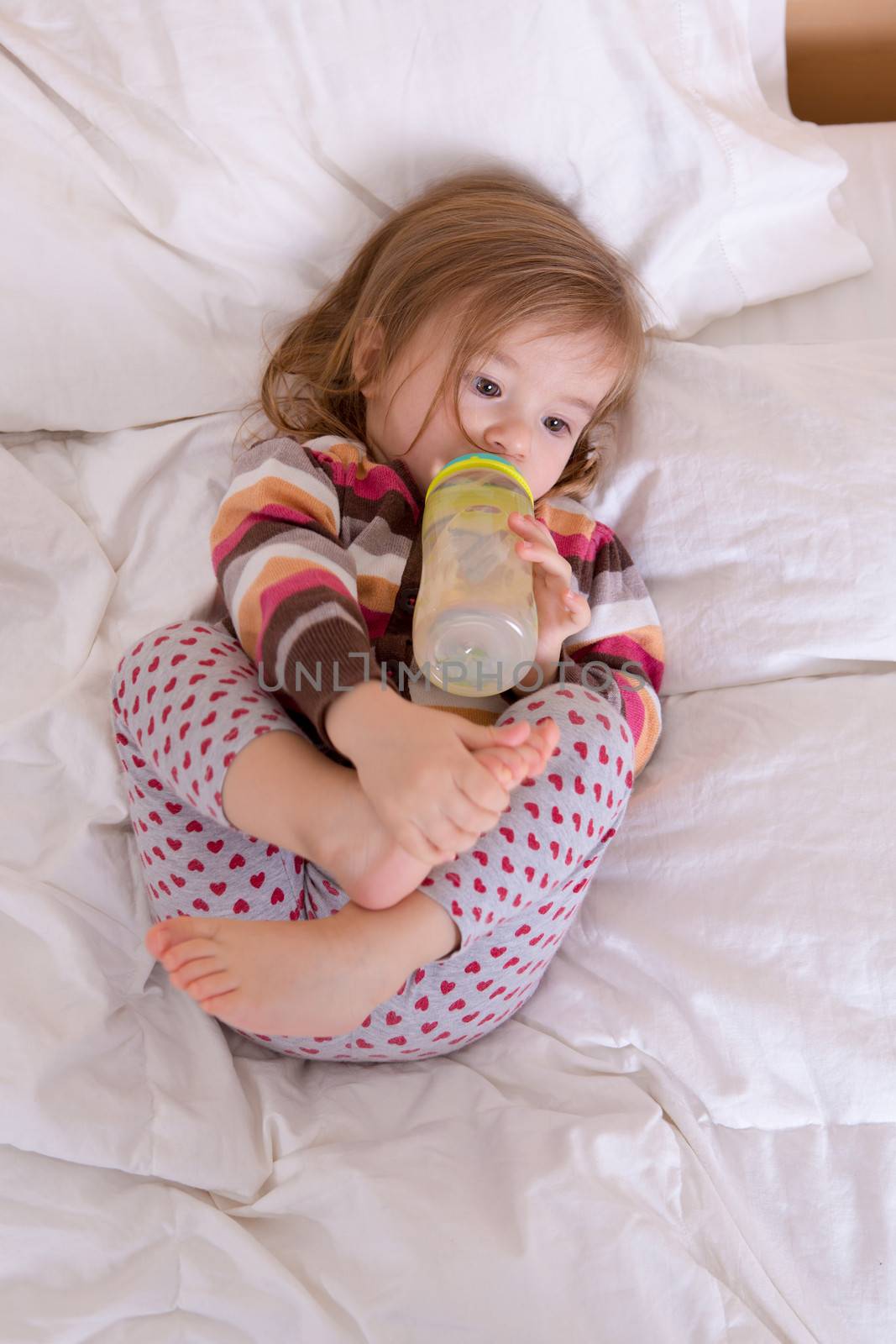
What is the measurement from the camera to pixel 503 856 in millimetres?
827

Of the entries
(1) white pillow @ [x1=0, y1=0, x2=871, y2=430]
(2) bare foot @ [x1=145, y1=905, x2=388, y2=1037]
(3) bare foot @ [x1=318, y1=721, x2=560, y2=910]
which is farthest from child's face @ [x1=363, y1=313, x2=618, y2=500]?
(2) bare foot @ [x1=145, y1=905, x2=388, y2=1037]

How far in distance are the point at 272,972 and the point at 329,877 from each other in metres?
0.18

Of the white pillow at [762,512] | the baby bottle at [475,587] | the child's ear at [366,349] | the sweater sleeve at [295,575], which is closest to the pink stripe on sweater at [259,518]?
the sweater sleeve at [295,575]

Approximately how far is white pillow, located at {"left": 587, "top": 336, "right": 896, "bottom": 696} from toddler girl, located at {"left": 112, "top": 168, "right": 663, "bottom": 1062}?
0.04 m

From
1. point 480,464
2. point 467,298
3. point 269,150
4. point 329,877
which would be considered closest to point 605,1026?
point 329,877

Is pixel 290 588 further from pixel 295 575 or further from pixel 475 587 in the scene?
pixel 475 587

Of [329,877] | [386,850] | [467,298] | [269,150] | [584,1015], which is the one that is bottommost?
[584,1015]

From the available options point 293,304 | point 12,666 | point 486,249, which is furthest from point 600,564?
point 12,666

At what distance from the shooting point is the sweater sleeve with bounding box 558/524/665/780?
3.42ft

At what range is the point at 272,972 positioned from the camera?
30.2 inches

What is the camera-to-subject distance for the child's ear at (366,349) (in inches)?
44.2

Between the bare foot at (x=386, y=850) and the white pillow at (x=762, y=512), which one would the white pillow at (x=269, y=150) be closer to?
the white pillow at (x=762, y=512)

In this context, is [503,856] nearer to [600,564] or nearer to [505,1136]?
[505,1136]

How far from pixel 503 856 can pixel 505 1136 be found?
24cm
